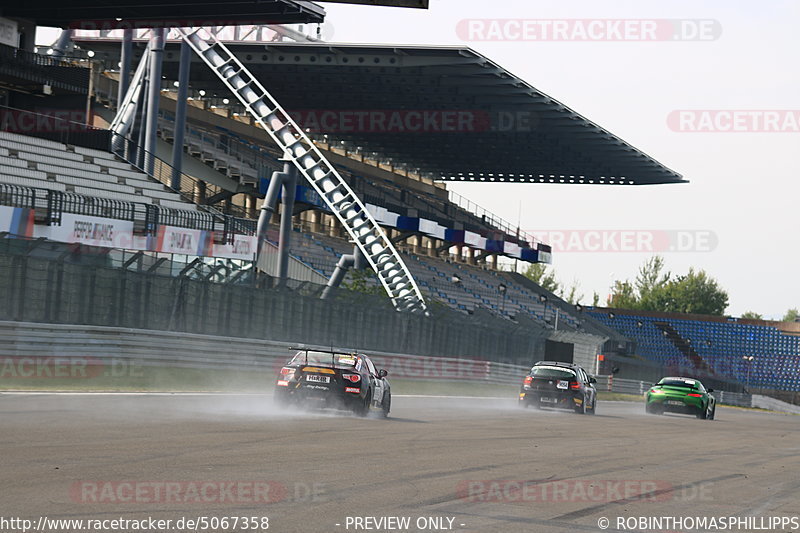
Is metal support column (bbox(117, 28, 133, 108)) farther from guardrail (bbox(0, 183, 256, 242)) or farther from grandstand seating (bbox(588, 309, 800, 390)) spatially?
grandstand seating (bbox(588, 309, 800, 390))

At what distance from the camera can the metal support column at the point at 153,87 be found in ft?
145

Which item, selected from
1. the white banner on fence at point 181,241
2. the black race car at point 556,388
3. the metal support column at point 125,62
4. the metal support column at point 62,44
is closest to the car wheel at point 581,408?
the black race car at point 556,388

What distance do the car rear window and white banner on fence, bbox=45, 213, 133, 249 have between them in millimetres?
12352

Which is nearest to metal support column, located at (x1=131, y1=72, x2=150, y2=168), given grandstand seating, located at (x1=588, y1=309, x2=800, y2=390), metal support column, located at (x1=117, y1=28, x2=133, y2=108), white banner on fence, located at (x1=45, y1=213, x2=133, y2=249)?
metal support column, located at (x1=117, y1=28, x2=133, y2=108)

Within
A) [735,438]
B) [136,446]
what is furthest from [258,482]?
[735,438]

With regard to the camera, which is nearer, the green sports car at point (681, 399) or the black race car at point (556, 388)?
the black race car at point (556, 388)

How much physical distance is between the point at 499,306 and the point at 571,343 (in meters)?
15.4

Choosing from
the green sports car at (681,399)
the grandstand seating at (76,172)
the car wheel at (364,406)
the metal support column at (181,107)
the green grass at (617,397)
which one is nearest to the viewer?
the car wheel at (364,406)

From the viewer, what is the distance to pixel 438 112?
6381 cm

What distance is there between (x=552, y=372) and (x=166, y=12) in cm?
1897

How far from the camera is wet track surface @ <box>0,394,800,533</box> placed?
883 cm

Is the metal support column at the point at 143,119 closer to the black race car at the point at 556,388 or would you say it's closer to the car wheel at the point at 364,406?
the black race car at the point at 556,388

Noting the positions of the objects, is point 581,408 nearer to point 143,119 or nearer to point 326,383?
point 326,383

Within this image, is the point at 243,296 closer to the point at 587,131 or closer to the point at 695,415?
the point at 695,415
